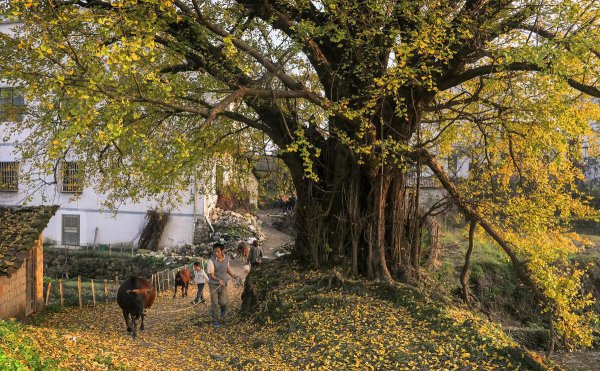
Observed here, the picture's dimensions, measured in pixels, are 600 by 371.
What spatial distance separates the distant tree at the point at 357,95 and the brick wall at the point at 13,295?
362 centimetres

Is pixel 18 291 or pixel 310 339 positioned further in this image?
pixel 18 291

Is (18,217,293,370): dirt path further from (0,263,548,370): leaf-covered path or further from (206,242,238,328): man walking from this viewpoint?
(206,242,238,328): man walking

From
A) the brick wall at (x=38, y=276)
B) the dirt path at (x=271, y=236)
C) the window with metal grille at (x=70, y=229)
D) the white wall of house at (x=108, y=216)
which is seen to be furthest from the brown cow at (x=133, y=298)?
the window with metal grille at (x=70, y=229)

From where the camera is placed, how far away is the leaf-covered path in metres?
8.81

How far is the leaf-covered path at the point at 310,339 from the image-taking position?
8812mm

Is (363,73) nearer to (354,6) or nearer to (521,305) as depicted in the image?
(354,6)

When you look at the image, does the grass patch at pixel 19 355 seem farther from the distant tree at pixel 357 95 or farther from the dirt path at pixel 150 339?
the distant tree at pixel 357 95

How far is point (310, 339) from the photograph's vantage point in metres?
10.2

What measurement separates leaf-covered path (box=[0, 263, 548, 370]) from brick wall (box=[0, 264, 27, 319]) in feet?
8.40

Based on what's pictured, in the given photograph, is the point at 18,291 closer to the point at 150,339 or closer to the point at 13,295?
the point at 13,295

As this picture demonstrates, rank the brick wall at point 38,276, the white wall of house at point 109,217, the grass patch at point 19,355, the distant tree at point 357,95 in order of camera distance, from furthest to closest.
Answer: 1. the white wall of house at point 109,217
2. the brick wall at point 38,276
3. the distant tree at point 357,95
4. the grass patch at point 19,355

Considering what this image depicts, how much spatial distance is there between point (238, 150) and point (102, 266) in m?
13.6

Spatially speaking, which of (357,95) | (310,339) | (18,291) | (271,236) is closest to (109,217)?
(271,236)

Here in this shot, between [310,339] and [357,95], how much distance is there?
5435 millimetres
